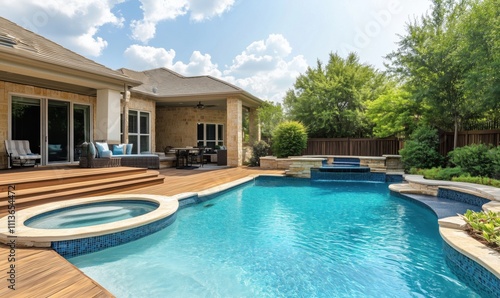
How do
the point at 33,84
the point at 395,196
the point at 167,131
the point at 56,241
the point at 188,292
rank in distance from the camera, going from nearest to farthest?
the point at 188,292 < the point at 56,241 < the point at 395,196 < the point at 33,84 < the point at 167,131

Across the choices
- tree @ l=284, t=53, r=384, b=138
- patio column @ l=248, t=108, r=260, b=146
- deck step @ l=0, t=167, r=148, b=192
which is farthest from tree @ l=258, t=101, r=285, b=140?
deck step @ l=0, t=167, r=148, b=192

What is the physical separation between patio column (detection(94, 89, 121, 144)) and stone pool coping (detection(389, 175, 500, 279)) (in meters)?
9.67

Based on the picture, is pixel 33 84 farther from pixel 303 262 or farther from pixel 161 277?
pixel 303 262

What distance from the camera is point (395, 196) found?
25.3ft

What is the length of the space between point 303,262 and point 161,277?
1.88 meters

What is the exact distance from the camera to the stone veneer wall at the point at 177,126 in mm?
15852

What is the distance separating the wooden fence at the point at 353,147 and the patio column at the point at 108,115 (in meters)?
10.1

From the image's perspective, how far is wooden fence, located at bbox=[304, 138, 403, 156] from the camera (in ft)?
46.2

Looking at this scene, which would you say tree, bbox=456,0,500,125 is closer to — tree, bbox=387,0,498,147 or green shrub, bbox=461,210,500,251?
tree, bbox=387,0,498,147

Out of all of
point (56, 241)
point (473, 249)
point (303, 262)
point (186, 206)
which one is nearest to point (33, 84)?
point (186, 206)

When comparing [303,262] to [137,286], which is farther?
[303,262]

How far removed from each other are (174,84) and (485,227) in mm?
14337

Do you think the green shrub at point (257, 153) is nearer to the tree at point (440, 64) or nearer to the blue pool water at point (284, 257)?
the tree at point (440, 64)

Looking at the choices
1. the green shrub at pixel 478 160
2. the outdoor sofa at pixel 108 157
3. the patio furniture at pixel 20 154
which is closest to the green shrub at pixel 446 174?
the green shrub at pixel 478 160
